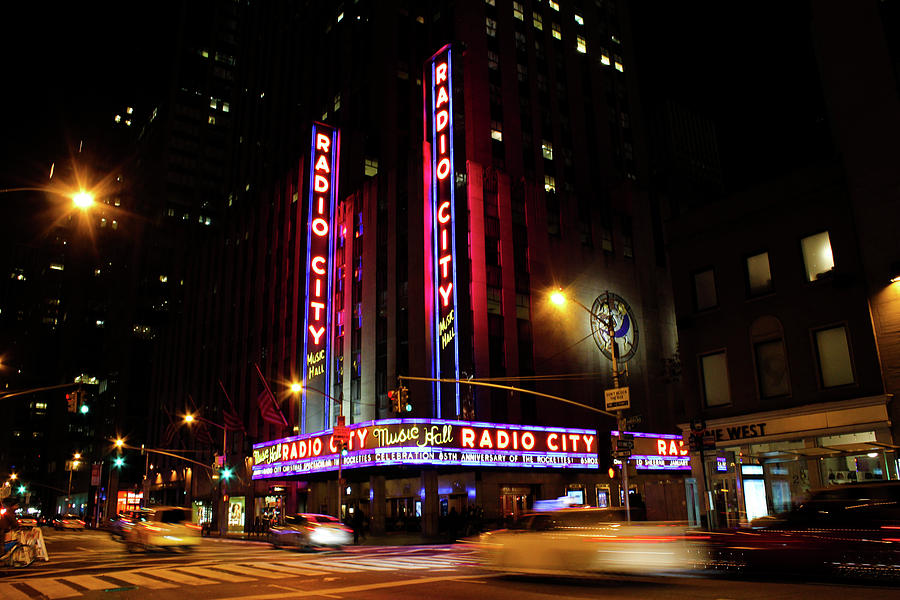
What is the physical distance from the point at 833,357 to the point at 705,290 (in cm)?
609

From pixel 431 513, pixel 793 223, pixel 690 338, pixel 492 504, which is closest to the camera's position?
pixel 793 223

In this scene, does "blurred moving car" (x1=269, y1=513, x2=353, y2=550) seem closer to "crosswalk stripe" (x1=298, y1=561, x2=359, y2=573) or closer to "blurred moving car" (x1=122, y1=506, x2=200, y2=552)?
"blurred moving car" (x1=122, y1=506, x2=200, y2=552)

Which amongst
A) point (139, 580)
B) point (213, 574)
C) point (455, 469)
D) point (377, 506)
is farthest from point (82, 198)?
point (455, 469)

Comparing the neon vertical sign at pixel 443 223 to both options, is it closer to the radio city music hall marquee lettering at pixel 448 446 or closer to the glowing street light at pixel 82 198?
the radio city music hall marquee lettering at pixel 448 446

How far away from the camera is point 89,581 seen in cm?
1711

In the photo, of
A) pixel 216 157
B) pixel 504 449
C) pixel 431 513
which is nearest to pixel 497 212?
pixel 504 449

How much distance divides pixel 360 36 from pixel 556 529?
5847 cm

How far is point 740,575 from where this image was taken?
14.8m

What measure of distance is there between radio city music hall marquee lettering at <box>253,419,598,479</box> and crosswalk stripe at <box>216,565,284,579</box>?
1610 cm

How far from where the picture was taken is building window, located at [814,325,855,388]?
925 inches

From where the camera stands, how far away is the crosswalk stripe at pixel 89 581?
15.9 metres

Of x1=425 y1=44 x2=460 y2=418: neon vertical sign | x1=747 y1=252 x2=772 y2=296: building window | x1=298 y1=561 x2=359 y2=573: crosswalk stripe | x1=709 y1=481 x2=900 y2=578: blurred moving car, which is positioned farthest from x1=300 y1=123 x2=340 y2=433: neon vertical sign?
x1=709 y1=481 x2=900 y2=578: blurred moving car

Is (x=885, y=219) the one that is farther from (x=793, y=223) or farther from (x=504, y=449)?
(x=504, y=449)

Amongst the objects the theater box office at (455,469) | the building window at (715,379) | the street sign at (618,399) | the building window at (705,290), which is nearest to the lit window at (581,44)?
the theater box office at (455,469)
